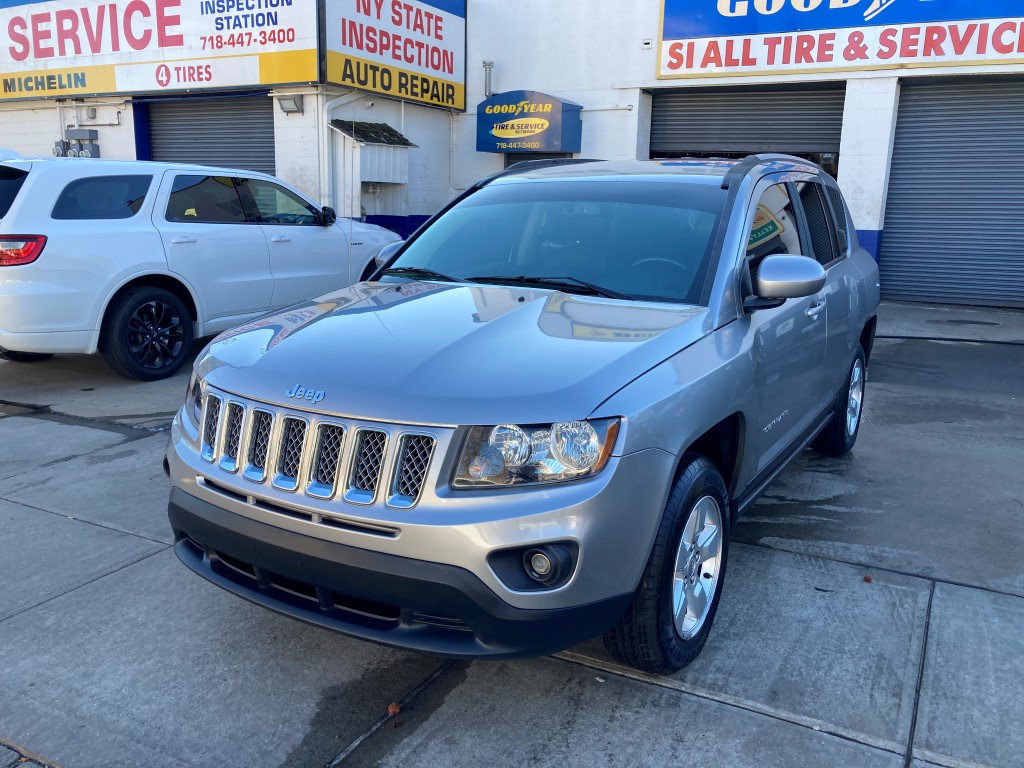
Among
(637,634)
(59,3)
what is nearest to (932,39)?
(637,634)

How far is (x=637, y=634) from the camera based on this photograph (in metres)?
2.83

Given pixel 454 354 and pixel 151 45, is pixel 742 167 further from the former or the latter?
pixel 151 45

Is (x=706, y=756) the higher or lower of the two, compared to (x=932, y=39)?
lower

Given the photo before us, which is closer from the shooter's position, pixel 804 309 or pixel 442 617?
pixel 442 617

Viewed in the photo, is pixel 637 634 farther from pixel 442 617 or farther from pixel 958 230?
pixel 958 230

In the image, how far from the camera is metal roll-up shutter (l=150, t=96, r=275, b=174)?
1510 cm

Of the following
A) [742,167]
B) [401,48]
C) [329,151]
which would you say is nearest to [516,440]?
[742,167]

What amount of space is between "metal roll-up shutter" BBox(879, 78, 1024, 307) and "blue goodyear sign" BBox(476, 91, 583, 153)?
5.08 metres

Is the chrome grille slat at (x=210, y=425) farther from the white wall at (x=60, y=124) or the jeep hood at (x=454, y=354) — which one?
the white wall at (x=60, y=124)

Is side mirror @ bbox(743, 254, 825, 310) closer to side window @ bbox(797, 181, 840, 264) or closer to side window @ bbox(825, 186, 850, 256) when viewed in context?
side window @ bbox(797, 181, 840, 264)

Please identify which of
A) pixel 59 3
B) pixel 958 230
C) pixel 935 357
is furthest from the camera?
pixel 59 3

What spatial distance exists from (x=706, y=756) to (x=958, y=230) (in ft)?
42.0

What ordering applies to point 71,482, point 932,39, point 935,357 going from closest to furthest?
point 71,482 → point 935,357 → point 932,39

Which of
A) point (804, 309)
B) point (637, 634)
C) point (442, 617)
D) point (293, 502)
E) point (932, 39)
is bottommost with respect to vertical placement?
point (637, 634)
